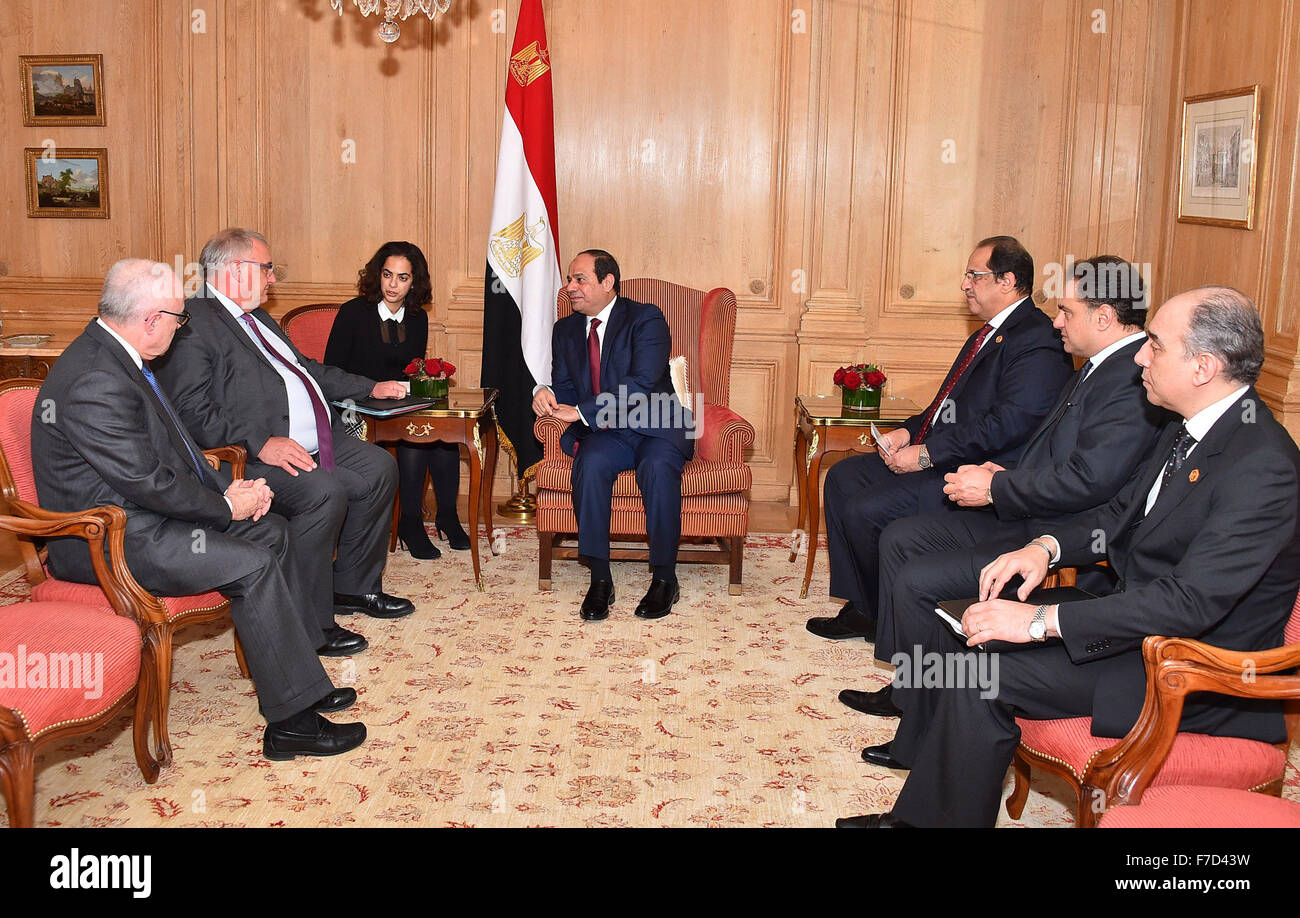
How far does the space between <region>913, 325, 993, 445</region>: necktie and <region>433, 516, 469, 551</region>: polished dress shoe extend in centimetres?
244

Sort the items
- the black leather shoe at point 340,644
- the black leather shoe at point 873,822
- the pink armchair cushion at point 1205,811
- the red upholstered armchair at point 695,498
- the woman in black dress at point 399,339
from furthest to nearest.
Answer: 1. the woman in black dress at point 399,339
2. the red upholstered armchair at point 695,498
3. the black leather shoe at point 340,644
4. the black leather shoe at point 873,822
5. the pink armchair cushion at point 1205,811

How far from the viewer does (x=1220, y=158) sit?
19.1ft

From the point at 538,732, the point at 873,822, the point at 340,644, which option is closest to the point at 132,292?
the point at 340,644

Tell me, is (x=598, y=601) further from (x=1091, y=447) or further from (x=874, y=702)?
(x=1091, y=447)

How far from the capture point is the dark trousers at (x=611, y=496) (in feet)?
17.9

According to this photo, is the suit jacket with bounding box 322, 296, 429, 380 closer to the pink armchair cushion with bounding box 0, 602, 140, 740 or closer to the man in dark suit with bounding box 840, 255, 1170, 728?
the pink armchair cushion with bounding box 0, 602, 140, 740

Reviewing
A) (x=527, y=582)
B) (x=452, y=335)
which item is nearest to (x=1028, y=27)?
(x=452, y=335)

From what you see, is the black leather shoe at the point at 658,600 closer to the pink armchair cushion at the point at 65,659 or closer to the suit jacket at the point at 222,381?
the suit jacket at the point at 222,381

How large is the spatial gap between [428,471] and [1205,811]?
4629mm

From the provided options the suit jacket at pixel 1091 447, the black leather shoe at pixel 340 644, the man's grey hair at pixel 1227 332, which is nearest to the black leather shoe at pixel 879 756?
the suit jacket at pixel 1091 447

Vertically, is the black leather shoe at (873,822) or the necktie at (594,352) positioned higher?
the necktie at (594,352)

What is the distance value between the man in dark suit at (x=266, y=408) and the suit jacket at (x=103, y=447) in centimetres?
87

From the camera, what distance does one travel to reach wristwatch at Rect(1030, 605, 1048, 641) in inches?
119

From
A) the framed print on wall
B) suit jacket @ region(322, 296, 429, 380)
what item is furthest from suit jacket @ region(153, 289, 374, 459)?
the framed print on wall
